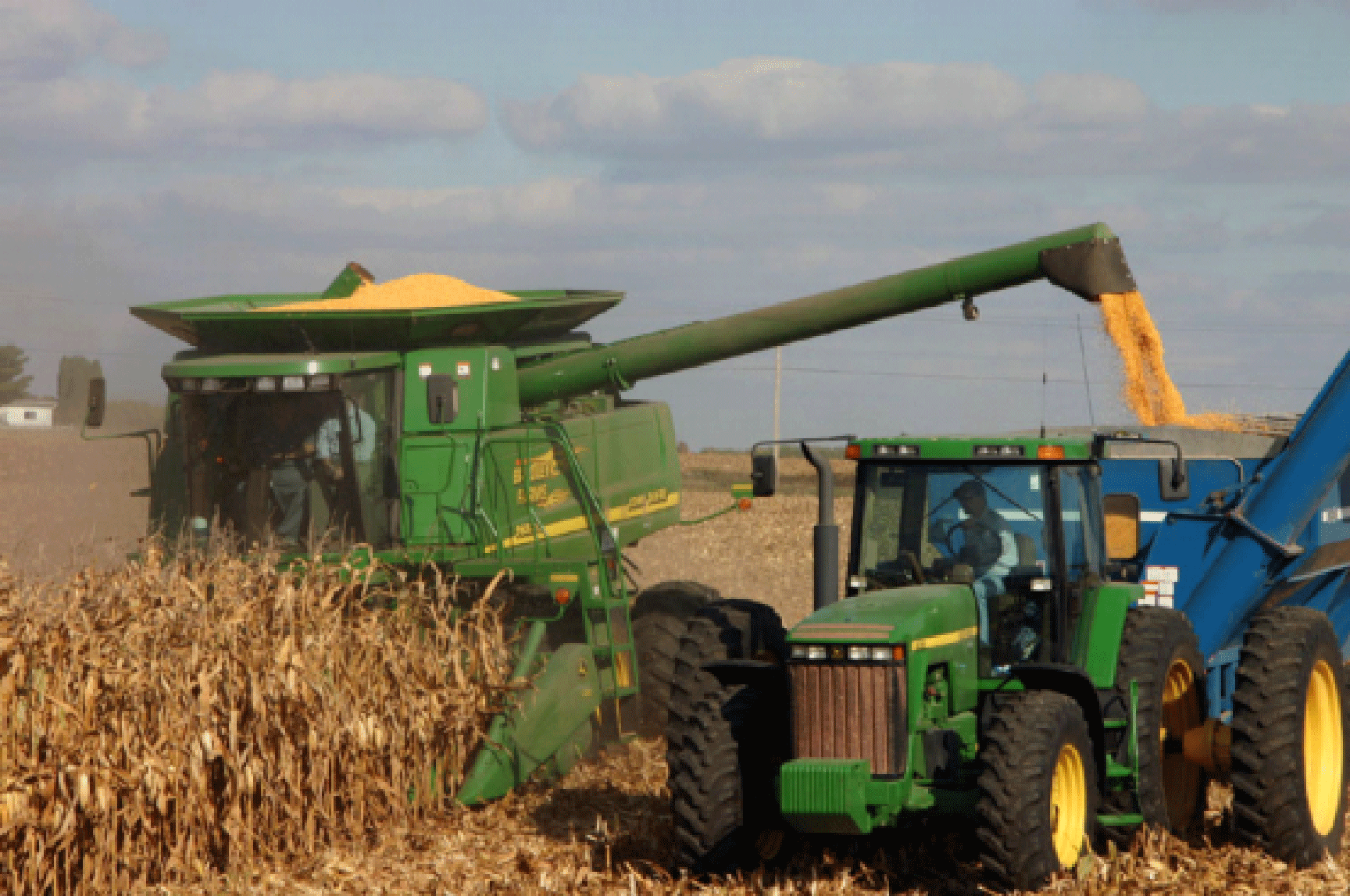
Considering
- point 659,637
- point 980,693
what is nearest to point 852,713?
point 980,693

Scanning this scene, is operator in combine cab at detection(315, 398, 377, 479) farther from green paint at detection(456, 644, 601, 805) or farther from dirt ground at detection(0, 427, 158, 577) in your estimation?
green paint at detection(456, 644, 601, 805)

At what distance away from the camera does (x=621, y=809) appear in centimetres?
938

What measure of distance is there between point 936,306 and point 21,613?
256 inches

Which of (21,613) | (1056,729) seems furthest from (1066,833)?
(21,613)

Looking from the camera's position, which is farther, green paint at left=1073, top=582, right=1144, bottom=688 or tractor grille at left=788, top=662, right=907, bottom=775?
green paint at left=1073, top=582, right=1144, bottom=688

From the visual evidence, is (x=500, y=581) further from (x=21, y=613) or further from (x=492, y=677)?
(x=21, y=613)

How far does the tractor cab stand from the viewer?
750 cm

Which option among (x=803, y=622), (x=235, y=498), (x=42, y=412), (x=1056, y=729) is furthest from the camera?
(x=42, y=412)

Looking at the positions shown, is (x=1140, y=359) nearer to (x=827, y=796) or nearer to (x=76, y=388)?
(x=827, y=796)

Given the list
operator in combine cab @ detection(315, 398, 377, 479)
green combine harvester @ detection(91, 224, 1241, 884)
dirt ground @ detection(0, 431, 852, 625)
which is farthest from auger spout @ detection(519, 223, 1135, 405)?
dirt ground @ detection(0, 431, 852, 625)

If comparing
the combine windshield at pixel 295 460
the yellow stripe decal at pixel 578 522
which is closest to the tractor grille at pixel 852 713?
the yellow stripe decal at pixel 578 522

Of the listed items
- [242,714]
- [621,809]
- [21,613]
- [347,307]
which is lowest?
[621,809]

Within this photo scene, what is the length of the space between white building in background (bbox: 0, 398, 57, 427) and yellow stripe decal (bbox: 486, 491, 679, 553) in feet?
151

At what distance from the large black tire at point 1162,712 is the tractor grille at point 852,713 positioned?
48.0 inches
